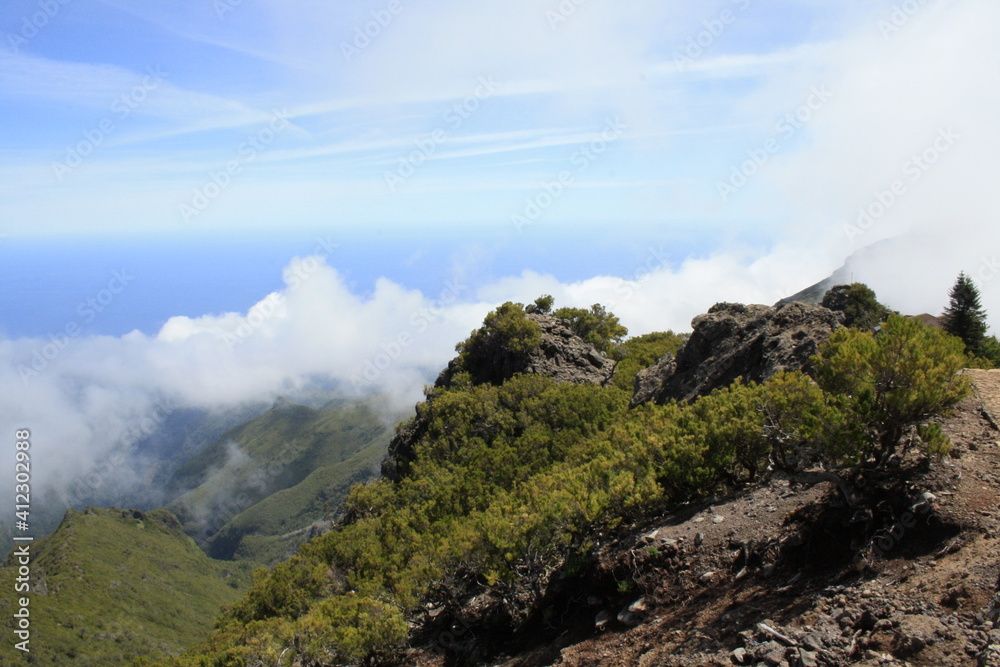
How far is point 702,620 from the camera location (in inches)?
475

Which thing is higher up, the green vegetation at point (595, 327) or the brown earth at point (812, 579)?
the green vegetation at point (595, 327)

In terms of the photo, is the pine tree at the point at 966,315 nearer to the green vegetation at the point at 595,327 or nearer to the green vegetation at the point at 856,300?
the green vegetation at the point at 856,300

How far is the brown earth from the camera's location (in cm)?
927

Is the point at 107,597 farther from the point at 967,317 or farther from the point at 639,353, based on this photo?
the point at 967,317

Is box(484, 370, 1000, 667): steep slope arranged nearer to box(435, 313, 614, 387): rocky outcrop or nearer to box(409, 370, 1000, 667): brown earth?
box(409, 370, 1000, 667): brown earth

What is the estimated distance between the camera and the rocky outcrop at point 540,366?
1928 inches

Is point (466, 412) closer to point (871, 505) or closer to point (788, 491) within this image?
point (788, 491)

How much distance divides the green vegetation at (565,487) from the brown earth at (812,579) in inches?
35.5

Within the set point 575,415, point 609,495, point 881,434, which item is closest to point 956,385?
point 881,434

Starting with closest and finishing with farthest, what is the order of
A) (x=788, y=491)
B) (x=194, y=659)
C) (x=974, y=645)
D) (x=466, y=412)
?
1. (x=974, y=645)
2. (x=788, y=491)
3. (x=194, y=659)
4. (x=466, y=412)

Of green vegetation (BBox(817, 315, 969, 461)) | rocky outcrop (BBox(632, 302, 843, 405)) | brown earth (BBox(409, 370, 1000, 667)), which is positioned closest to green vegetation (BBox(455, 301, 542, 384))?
rocky outcrop (BBox(632, 302, 843, 405))

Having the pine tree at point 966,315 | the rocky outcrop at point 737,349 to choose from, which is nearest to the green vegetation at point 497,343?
the rocky outcrop at point 737,349

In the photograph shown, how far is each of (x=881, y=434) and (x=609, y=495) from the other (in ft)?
22.5

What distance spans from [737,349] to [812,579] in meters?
17.5
